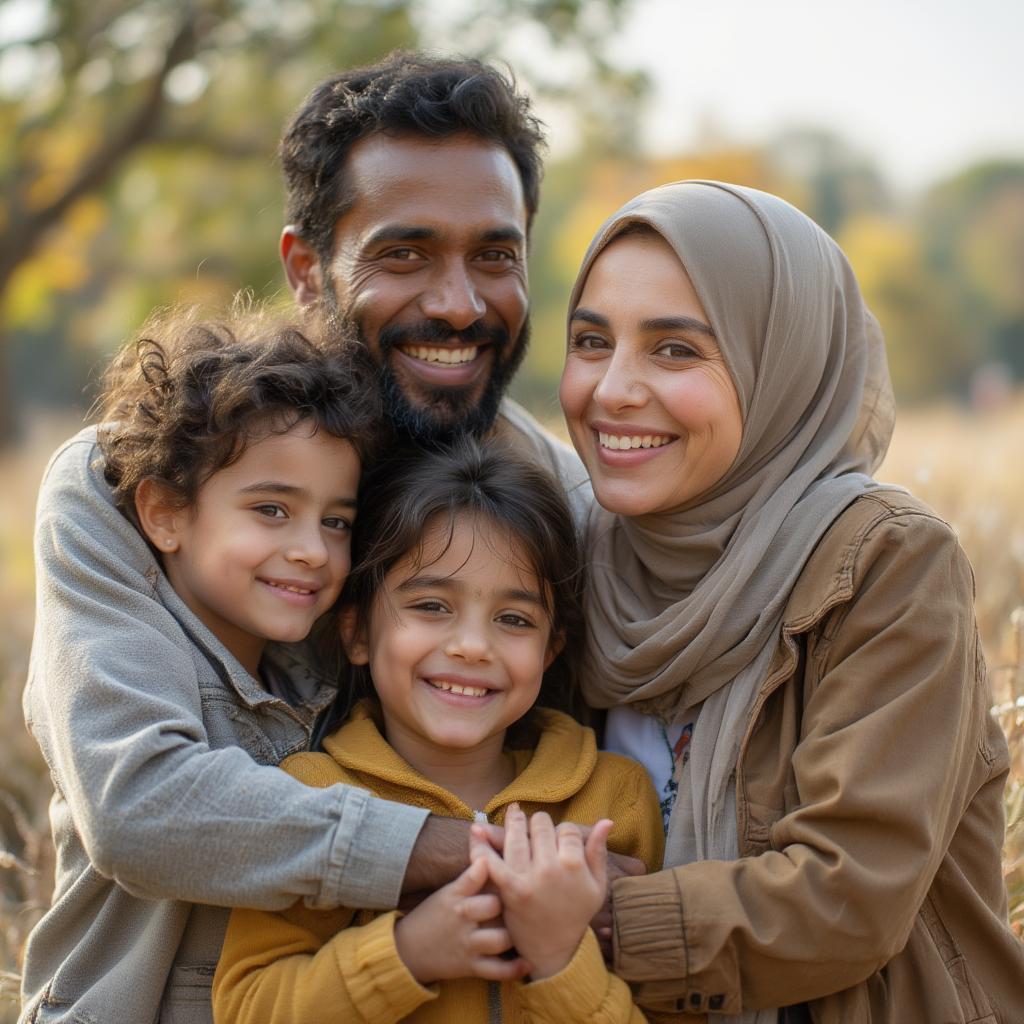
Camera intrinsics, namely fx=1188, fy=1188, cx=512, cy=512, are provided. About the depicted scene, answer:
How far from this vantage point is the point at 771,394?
9.46ft

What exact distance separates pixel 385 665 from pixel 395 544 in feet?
0.96

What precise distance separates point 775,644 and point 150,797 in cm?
138

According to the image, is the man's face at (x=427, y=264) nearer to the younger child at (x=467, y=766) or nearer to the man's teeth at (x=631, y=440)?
the younger child at (x=467, y=766)

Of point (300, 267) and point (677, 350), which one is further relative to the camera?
point (300, 267)

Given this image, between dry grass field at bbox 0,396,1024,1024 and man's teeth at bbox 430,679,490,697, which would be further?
dry grass field at bbox 0,396,1024,1024

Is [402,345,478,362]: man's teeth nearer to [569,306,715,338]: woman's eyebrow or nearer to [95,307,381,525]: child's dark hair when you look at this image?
[95,307,381,525]: child's dark hair

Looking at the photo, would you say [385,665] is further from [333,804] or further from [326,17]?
A: [326,17]

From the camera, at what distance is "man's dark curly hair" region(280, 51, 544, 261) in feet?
12.0

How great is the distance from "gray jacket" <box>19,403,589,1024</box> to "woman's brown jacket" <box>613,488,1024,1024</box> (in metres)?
0.64

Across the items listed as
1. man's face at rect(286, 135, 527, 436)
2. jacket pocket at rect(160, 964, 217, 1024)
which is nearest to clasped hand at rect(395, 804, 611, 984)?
jacket pocket at rect(160, 964, 217, 1024)

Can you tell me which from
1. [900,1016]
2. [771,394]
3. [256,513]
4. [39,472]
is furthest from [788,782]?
[39,472]

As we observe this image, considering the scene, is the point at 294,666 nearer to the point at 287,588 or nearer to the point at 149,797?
the point at 287,588

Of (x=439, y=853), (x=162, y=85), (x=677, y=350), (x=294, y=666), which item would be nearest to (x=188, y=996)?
(x=439, y=853)

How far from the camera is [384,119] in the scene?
3676 mm
